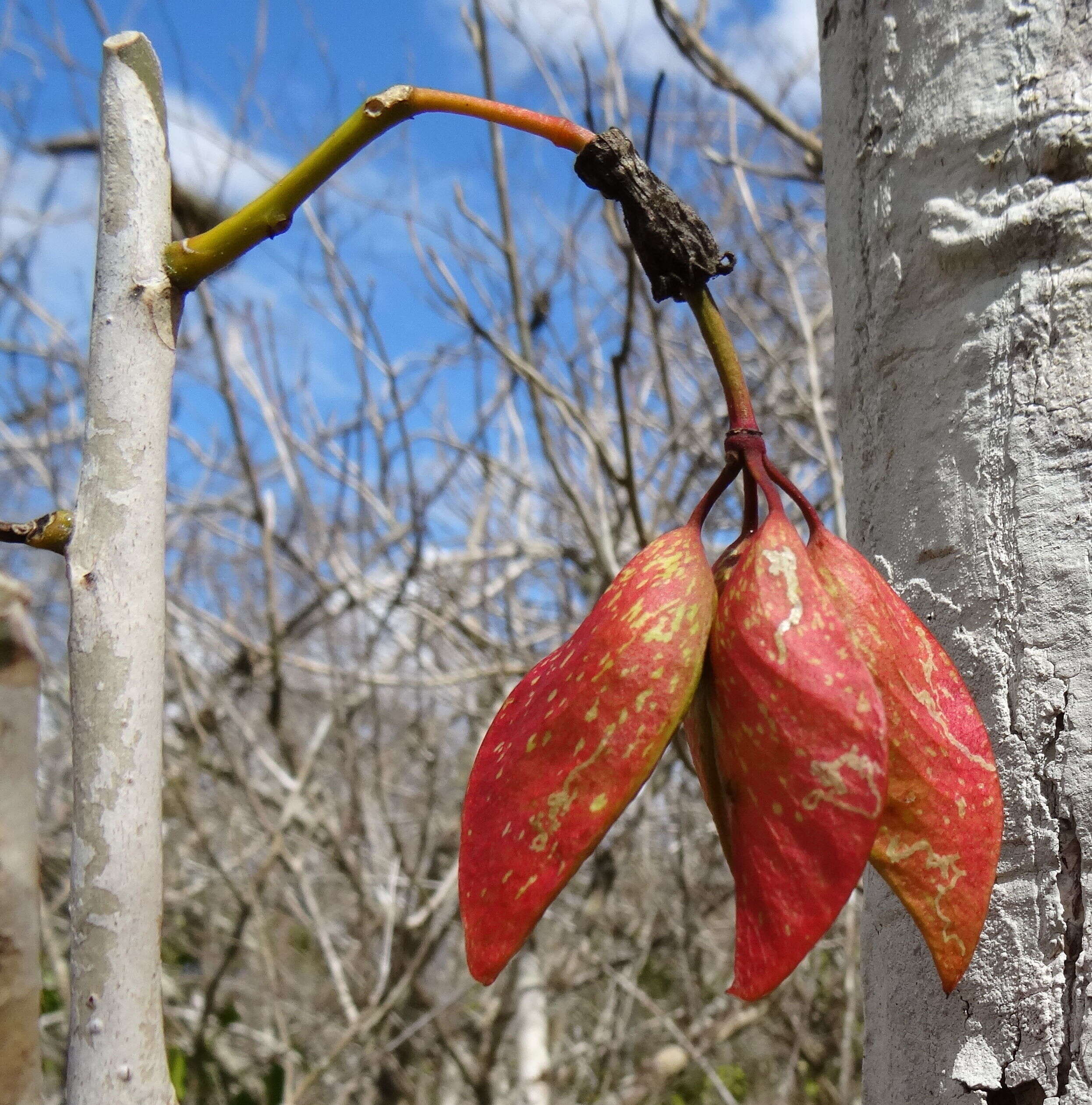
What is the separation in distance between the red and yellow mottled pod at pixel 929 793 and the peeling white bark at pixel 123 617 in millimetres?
271

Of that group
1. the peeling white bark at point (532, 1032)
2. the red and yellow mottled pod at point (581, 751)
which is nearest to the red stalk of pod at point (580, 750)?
the red and yellow mottled pod at point (581, 751)

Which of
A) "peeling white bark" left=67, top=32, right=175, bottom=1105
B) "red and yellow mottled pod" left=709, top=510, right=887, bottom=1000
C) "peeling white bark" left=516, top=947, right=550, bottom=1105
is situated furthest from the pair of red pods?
"peeling white bark" left=516, top=947, right=550, bottom=1105

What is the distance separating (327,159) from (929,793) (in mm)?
344

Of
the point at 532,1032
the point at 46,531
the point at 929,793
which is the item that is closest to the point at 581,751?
the point at 929,793

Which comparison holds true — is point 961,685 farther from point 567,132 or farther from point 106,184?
point 106,184

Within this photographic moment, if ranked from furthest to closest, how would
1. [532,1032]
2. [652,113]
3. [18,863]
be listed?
[532,1032] → [652,113] → [18,863]

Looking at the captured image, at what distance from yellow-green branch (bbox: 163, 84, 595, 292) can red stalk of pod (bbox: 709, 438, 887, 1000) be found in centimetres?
20

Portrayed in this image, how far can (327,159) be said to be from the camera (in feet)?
1.45

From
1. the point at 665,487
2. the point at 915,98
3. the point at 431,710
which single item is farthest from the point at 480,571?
the point at 915,98

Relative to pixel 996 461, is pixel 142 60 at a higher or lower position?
higher

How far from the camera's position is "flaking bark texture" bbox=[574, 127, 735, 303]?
0.40 meters

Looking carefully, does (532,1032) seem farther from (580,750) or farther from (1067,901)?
(580,750)

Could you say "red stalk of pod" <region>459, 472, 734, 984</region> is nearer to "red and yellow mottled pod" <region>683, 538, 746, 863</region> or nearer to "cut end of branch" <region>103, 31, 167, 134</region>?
"red and yellow mottled pod" <region>683, 538, 746, 863</region>

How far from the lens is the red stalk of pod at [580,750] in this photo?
0.36 m
